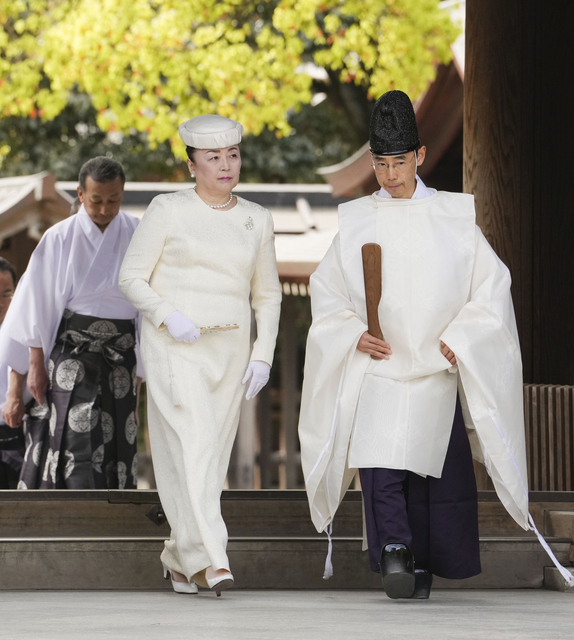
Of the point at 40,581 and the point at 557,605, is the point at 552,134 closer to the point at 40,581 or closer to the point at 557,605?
the point at 557,605

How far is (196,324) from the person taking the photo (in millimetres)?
4289

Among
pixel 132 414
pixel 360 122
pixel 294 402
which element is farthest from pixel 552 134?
pixel 360 122

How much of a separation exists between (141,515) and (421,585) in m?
1.32

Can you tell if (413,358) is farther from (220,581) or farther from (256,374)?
(220,581)

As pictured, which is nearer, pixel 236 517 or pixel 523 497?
pixel 523 497

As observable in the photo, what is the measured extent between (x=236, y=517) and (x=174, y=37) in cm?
691

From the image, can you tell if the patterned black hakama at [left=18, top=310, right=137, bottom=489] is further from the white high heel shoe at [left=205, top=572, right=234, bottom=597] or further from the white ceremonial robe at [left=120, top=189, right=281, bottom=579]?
the white high heel shoe at [left=205, top=572, right=234, bottom=597]

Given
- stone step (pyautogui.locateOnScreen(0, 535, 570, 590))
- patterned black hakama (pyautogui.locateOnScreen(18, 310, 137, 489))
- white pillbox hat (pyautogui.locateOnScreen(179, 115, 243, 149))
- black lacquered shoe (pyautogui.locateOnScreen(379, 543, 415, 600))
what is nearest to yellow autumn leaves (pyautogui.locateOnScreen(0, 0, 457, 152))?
patterned black hakama (pyautogui.locateOnScreen(18, 310, 137, 489))

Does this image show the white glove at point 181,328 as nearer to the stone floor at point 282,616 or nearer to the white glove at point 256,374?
the white glove at point 256,374

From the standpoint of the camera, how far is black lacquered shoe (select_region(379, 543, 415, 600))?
3889 millimetres

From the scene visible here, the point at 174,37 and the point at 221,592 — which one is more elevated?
the point at 174,37

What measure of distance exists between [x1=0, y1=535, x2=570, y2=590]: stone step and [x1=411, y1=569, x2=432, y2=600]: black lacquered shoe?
1.50ft

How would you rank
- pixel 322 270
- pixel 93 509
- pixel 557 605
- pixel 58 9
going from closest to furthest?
1. pixel 557 605
2. pixel 322 270
3. pixel 93 509
4. pixel 58 9

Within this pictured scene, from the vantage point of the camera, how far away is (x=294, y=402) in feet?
36.7
